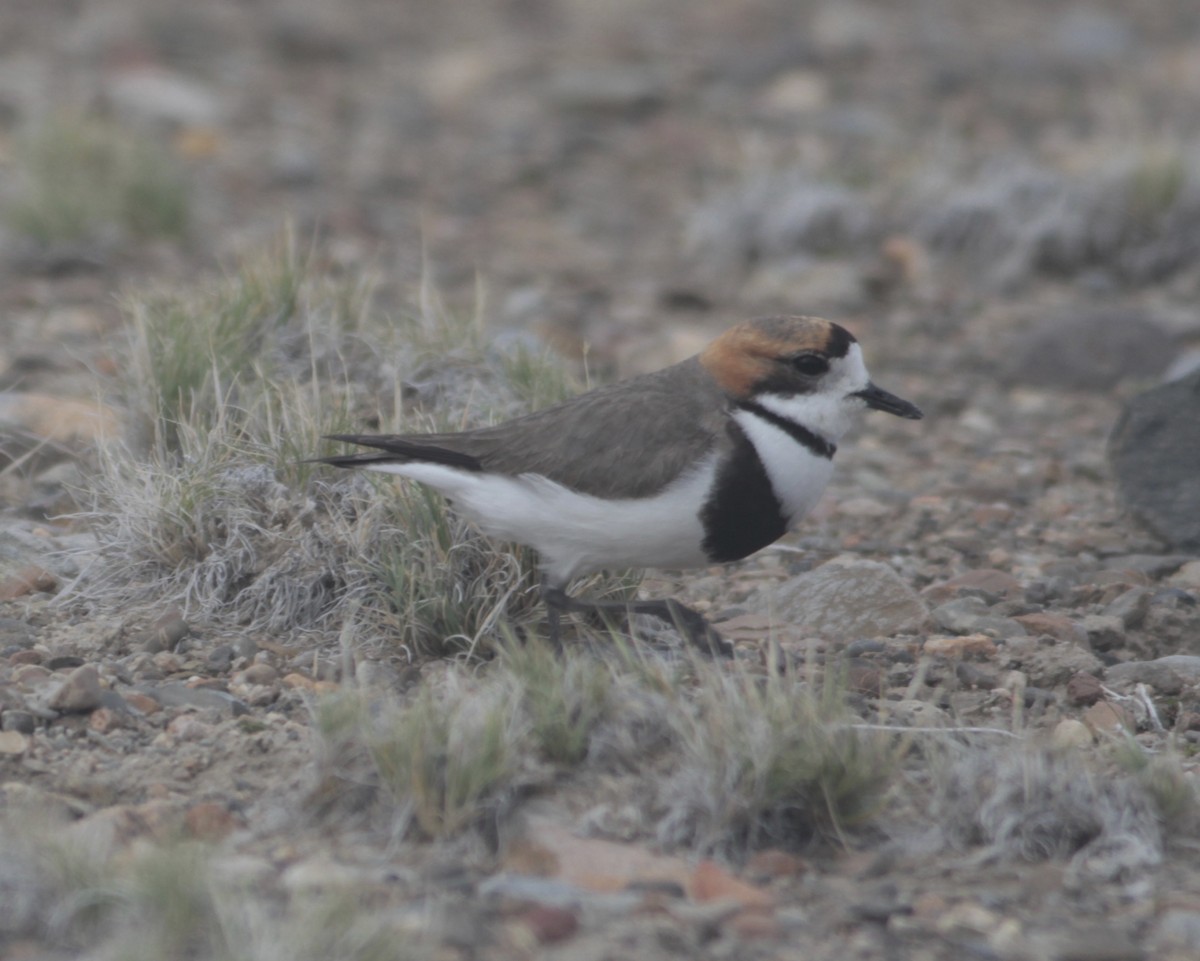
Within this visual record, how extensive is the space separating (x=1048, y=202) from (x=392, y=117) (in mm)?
4735

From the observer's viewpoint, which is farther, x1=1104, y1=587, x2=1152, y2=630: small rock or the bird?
A: x1=1104, y1=587, x2=1152, y2=630: small rock

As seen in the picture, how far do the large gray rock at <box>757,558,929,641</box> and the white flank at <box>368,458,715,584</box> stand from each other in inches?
29.3

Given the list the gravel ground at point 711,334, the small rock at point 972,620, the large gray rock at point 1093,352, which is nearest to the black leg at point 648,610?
the gravel ground at point 711,334

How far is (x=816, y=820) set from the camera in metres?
3.79

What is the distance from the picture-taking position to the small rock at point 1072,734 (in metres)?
4.29

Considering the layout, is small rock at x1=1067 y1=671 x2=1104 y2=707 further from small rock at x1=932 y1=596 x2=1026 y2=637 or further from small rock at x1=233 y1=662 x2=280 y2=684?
small rock at x1=233 y1=662 x2=280 y2=684

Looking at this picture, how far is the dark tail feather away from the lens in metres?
4.57

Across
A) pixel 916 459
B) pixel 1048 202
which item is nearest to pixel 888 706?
pixel 916 459

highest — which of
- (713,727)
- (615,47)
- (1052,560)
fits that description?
(615,47)

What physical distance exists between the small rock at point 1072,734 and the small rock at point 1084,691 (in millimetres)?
167

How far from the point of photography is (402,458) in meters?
4.62

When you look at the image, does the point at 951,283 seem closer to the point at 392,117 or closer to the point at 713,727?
the point at 392,117

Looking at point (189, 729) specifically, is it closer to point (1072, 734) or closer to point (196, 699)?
point (196, 699)

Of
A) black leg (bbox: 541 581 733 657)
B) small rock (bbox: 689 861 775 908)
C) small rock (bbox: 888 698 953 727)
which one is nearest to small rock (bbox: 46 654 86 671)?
black leg (bbox: 541 581 733 657)
